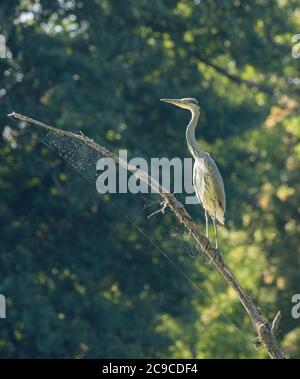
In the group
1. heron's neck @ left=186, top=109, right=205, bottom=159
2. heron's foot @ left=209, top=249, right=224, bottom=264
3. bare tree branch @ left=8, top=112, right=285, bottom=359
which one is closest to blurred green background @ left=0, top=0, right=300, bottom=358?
heron's neck @ left=186, top=109, right=205, bottom=159

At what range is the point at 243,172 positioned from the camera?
2397 centimetres

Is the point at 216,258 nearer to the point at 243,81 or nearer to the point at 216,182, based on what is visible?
the point at 216,182

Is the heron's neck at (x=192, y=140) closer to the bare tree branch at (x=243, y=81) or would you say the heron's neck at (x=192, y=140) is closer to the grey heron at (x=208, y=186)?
the grey heron at (x=208, y=186)

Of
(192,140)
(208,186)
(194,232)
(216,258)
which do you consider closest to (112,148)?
(208,186)

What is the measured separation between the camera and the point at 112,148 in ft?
69.8

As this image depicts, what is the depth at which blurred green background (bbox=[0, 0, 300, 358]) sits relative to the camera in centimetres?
2177

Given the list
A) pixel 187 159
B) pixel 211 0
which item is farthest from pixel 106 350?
pixel 211 0

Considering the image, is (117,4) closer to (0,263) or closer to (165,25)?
(165,25)

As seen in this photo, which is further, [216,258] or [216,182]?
[216,182]

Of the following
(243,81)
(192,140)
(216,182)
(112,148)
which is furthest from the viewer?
(243,81)

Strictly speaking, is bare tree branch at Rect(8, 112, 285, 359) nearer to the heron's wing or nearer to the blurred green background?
the heron's wing

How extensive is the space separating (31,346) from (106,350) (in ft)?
4.65

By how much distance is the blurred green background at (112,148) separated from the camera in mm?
21766
